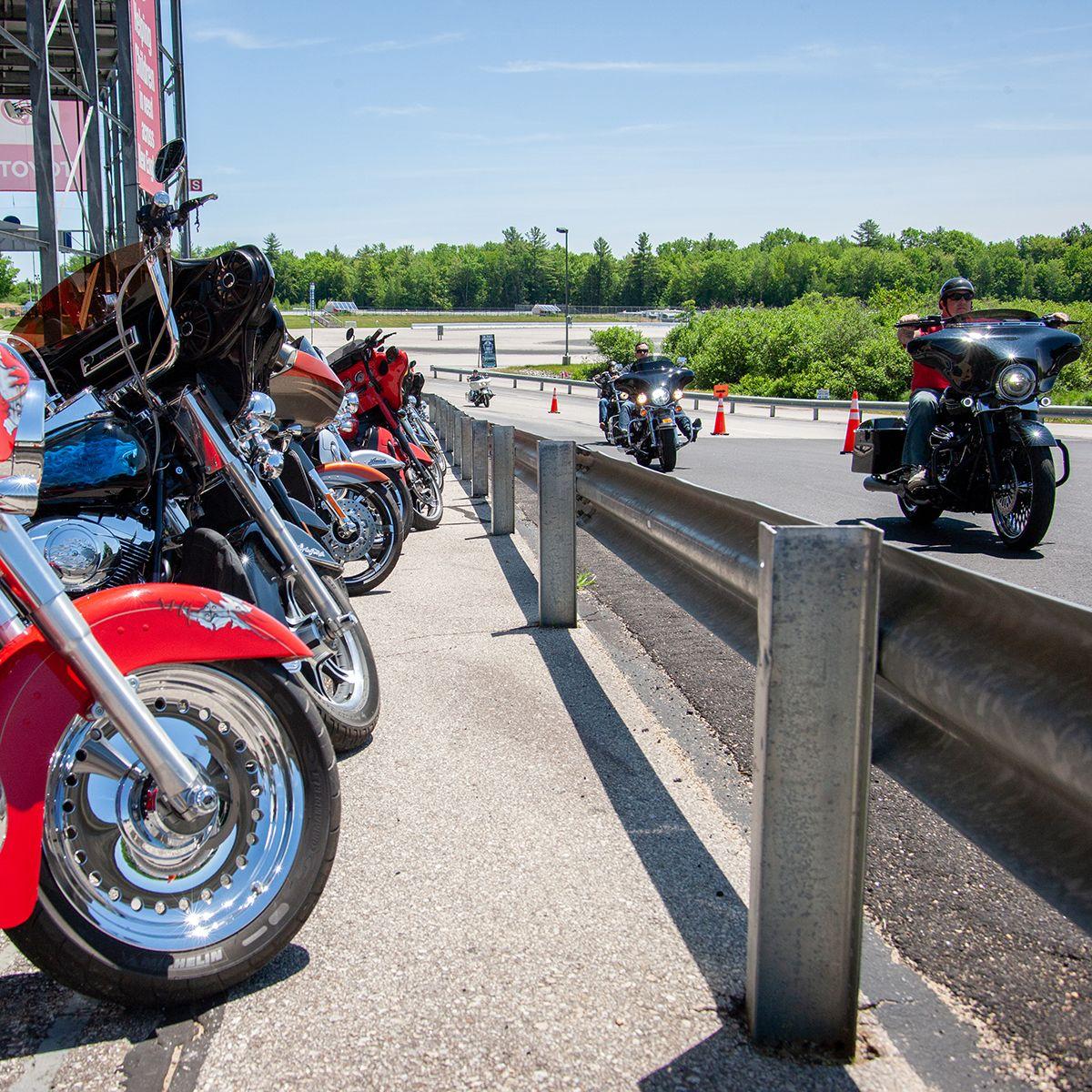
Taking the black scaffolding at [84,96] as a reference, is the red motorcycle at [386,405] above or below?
below

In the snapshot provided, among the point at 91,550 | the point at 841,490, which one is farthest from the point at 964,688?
the point at 841,490

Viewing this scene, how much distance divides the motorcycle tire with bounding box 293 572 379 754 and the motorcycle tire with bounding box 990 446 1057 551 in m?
5.46

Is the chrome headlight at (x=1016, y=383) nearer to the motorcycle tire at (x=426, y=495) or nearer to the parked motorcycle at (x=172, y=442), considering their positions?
the motorcycle tire at (x=426, y=495)

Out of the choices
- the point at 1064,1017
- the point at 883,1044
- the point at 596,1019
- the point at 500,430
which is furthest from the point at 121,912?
the point at 500,430

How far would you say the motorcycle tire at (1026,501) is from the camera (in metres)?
7.91

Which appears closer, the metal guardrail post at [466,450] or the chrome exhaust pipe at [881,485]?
the chrome exhaust pipe at [881,485]

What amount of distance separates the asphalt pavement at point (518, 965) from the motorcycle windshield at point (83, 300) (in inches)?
66.1

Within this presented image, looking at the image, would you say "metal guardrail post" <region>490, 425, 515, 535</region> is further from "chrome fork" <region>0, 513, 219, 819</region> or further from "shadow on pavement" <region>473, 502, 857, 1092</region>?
"chrome fork" <region>0, 513, 219, 819</region>

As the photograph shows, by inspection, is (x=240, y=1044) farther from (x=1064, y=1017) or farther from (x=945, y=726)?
(x=1064, y=1017)

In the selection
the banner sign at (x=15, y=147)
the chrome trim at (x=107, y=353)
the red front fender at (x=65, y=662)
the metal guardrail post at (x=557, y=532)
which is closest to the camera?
the red front fender at (x=65, y=662)

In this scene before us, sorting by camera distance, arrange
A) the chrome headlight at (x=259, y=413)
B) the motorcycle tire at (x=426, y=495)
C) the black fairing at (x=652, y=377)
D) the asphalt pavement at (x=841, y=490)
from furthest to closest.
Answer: the black fairing at (x=652, y=377) → the motorcycle tire at (x=426, y=495) → the asphalt pavement at (x=841, y=490) → the chrome headlight at (x=259, y=413)

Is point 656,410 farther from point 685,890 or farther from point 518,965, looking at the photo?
point 518,965

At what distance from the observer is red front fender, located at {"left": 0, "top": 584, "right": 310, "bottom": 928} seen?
218 cm

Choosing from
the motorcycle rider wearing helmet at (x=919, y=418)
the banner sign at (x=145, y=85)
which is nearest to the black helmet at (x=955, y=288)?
the motorcycle rider wearing helmet at (x=919, y=418)
